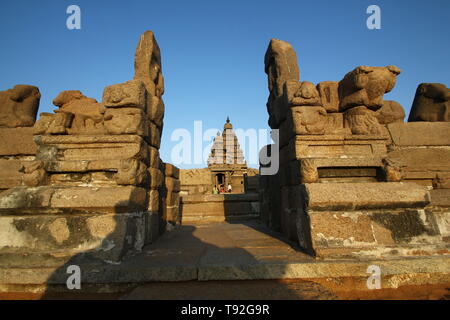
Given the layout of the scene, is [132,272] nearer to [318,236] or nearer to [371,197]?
[318,236]

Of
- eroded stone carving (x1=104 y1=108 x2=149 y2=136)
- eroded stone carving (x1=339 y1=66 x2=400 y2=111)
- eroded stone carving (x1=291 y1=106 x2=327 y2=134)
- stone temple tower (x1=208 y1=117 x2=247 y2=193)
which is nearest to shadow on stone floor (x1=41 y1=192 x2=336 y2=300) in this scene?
eroded stone carving (x1=104 y1=108 x2=149 y2=136)

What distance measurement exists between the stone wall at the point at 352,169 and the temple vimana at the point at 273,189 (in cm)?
2

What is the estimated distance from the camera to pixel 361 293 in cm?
209

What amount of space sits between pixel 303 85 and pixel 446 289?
270cm

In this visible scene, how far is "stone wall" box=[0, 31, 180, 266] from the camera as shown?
2.51 meters

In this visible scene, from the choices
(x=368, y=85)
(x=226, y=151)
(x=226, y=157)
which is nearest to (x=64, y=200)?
(x=368, y=85)

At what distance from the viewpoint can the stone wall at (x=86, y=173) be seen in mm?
2510

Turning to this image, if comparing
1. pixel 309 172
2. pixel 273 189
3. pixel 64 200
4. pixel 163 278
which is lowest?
pixel 163 278

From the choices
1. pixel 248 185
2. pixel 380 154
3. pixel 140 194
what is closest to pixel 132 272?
pixel 140 194

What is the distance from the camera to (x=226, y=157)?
81.1 feet

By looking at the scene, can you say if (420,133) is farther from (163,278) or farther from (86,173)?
(86,173)

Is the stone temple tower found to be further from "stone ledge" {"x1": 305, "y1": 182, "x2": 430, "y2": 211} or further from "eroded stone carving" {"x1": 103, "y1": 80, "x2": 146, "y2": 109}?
"stone ledge" {"x1": 305, "y1": 182, "x2": 430, "y2": 211}

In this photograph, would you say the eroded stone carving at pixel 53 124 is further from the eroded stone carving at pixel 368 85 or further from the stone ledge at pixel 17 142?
the eroded stone carving at pixel 368 85

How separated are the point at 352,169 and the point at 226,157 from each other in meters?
21.6
